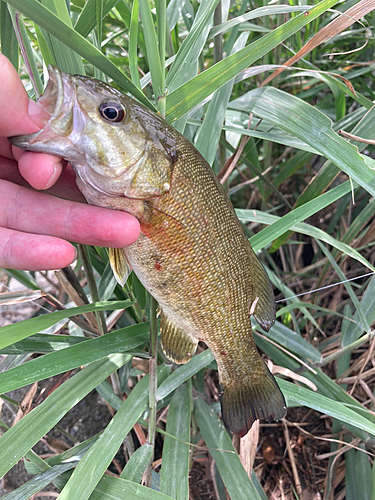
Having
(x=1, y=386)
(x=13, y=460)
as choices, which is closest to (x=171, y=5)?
(x=1, y=386)

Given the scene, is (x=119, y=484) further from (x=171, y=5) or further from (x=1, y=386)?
(x=171, y=5)

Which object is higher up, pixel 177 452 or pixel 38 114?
pixel 38 114

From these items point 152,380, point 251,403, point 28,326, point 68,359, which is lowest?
point 251,403

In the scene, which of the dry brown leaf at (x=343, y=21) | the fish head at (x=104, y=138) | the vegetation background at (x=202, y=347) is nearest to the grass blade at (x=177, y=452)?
the vegetation background at (x=202, y=347)

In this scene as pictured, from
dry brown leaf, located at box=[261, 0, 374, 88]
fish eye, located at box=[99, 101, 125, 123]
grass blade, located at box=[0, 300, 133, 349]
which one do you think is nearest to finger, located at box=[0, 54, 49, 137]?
fish eye, located at box=[99, 101, 125, 123]

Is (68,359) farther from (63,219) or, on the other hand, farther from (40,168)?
(40,168)

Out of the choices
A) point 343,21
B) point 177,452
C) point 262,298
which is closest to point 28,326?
point 177,452
